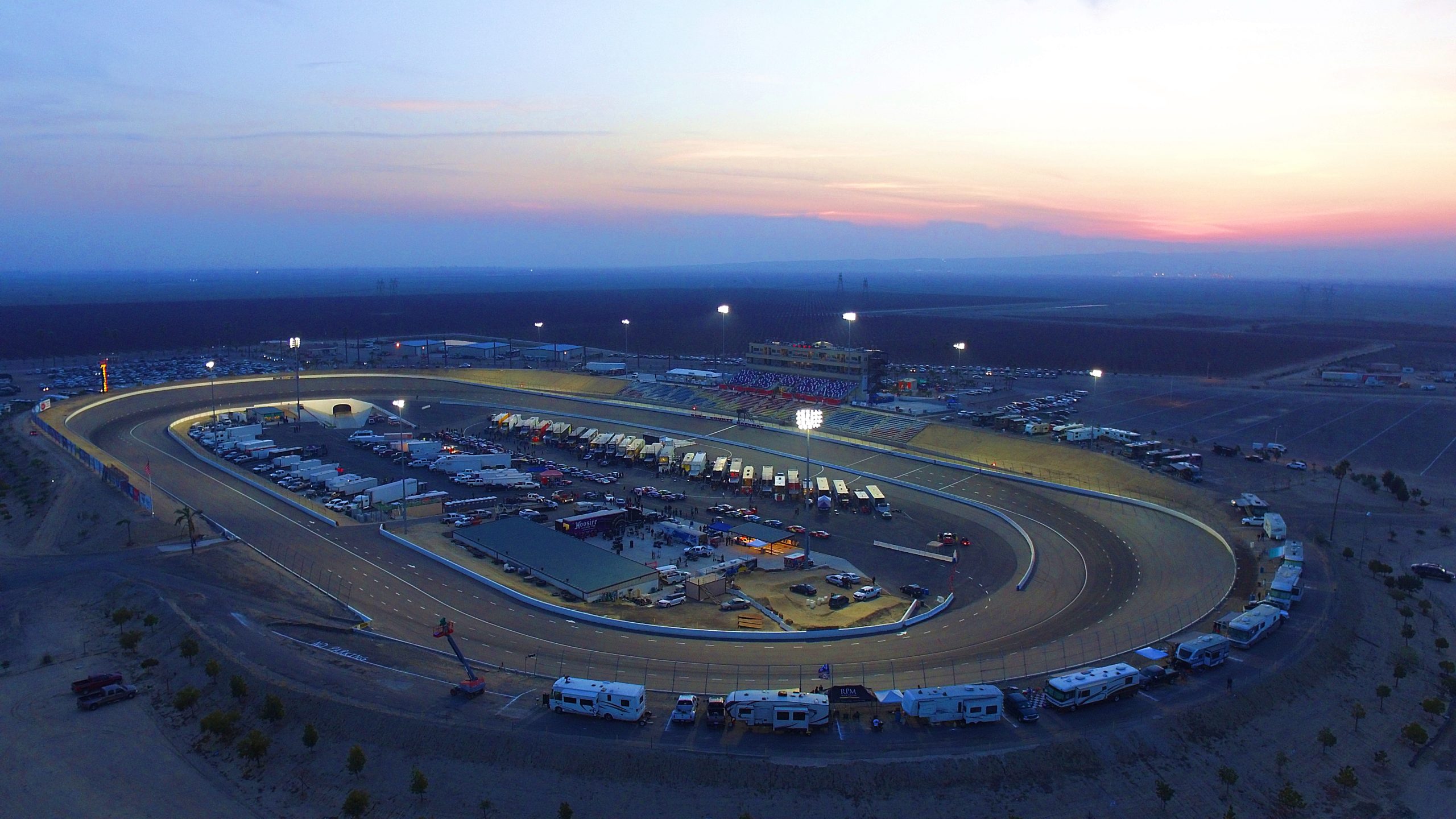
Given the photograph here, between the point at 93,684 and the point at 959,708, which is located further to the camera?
the point at 93,684

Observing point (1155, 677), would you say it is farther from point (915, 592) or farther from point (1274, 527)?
point (1274, 527)

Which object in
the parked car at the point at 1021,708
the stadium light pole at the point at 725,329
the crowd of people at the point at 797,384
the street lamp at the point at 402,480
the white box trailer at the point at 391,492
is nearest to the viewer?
the parked car at the point at 1021,708

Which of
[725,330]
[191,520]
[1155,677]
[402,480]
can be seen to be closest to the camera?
[1155,677]

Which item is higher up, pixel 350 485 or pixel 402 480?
pixel 402 480

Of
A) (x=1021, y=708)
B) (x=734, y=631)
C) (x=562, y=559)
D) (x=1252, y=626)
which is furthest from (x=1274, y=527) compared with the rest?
(x=562, y=559)

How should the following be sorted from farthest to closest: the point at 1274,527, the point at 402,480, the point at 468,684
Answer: the point at 402,480, the point at 1274,527, the point at 468,684

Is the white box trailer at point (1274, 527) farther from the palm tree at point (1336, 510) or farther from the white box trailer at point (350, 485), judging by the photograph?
A: the white box trailer at point (350, 485)

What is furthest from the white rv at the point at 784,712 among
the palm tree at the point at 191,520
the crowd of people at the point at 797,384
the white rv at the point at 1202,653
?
the crowd of people at the point at 797,384
